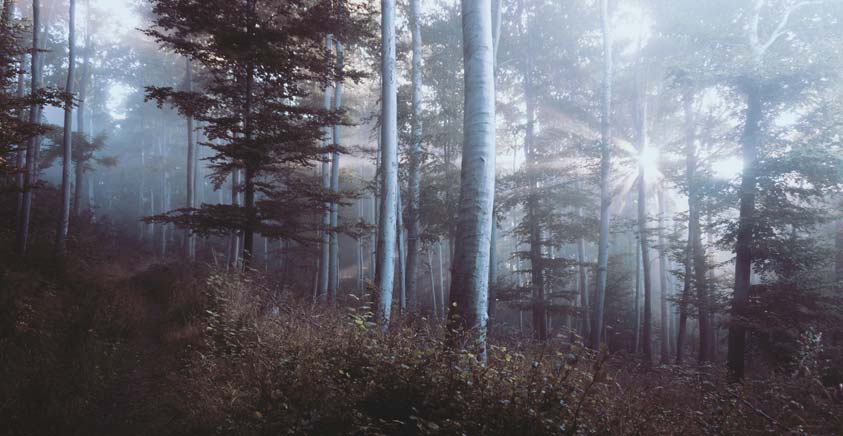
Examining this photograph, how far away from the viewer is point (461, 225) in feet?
16.0

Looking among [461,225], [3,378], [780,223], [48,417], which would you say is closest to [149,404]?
[48,417]

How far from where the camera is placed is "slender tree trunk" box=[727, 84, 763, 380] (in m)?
10.2

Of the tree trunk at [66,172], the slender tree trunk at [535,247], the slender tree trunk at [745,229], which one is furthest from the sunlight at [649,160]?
the tree trunk at [66,172]

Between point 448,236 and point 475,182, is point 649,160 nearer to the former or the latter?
point 448,236

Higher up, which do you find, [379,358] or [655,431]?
[379,358]

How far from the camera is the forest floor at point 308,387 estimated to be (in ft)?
10.3

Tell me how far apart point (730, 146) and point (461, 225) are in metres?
12.6

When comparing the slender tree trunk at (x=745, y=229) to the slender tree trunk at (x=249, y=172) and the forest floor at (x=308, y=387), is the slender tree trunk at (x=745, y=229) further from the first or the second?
the slender tree trunk at (x=249, y=172)

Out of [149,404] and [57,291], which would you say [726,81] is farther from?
[57,291]

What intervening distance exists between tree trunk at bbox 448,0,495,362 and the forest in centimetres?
3

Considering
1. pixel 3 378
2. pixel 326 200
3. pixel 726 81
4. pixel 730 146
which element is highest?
pixel 726 81

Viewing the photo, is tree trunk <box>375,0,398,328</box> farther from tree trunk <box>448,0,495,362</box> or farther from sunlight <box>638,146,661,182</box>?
sunlight <box>638,146,661,182</box>

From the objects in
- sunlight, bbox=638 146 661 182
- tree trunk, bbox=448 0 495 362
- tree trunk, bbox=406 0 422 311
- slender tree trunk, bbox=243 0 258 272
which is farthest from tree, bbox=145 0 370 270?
sunlight, bbox=638 146 661 182

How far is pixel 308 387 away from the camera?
12.3 ft
